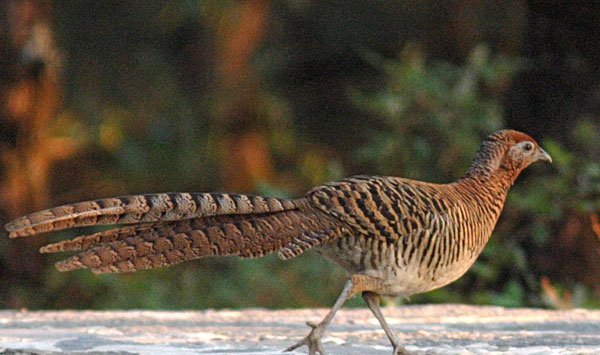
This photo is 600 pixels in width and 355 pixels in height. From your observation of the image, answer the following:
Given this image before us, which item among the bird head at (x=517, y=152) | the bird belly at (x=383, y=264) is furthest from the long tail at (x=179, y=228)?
the bird head at (x=517, y=152)

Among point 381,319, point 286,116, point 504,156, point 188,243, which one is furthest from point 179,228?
point 286,116

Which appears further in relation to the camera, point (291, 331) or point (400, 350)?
point (291, 331)

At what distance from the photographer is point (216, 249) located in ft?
17.6

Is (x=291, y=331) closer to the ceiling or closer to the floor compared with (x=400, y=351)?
closer to the ceiling

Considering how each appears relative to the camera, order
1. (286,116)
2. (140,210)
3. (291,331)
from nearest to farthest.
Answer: (140,210) → (291,331) → (286,116)

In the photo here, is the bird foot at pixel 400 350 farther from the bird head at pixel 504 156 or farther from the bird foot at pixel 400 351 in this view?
the bird head at pixel 504 156

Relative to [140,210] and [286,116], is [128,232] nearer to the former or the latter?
[140,210]

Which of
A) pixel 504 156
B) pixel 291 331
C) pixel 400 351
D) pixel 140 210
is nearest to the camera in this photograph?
pixel 140 210

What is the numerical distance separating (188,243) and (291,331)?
1.28 meters

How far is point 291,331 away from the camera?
21.3 ft

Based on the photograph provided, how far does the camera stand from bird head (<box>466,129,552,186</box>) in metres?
6.16

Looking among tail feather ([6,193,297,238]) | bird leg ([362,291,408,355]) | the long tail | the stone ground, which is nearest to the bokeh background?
the stone ground

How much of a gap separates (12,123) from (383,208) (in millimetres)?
5929

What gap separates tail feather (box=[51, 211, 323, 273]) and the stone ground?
1.24ft
